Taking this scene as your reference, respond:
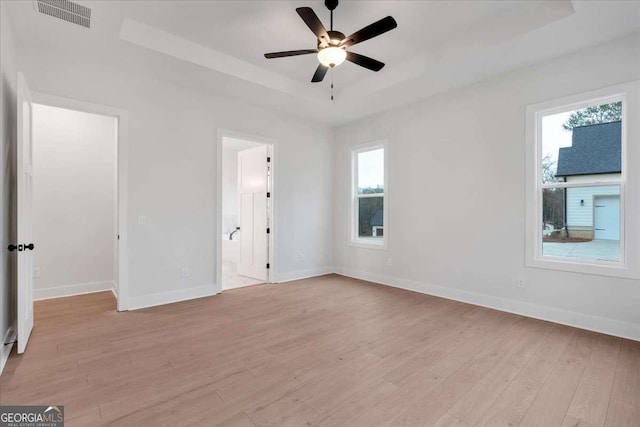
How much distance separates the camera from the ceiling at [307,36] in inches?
111

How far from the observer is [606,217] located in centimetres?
316

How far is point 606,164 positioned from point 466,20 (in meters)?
2.11

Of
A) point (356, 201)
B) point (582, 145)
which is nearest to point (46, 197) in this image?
point (356, 201)

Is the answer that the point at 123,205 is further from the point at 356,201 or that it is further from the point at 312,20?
the point at 356,201

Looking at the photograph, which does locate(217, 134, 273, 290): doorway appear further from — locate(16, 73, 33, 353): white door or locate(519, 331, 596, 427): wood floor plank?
locate(519, 331, 596, 427): wood floor plank

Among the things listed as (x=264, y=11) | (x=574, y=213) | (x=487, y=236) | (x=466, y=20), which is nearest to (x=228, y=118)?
(x=264, y=11)

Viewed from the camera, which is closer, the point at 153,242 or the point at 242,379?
the point at 242,379

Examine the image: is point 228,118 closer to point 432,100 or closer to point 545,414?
point 432,100

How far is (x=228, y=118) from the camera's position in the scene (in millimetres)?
4617

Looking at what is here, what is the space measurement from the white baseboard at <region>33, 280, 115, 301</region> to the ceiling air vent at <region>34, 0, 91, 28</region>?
3.65 meters

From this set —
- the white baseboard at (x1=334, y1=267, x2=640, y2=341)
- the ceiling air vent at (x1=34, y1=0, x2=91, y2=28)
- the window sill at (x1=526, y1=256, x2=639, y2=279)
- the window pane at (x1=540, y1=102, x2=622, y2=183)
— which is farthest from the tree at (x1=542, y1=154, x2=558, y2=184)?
the ceiling air vent at (x1=34, y1=0, x2=91, y2=28)

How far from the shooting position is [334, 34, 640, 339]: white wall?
3.13m

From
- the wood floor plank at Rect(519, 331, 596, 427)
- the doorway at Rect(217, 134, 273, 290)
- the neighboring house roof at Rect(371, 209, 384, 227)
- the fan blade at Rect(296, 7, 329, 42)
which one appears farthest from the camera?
the neighboring house roof at Rect(371, 209, 384, 227)

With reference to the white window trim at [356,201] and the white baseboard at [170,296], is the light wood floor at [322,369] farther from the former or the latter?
the white window trim at [356,201]
